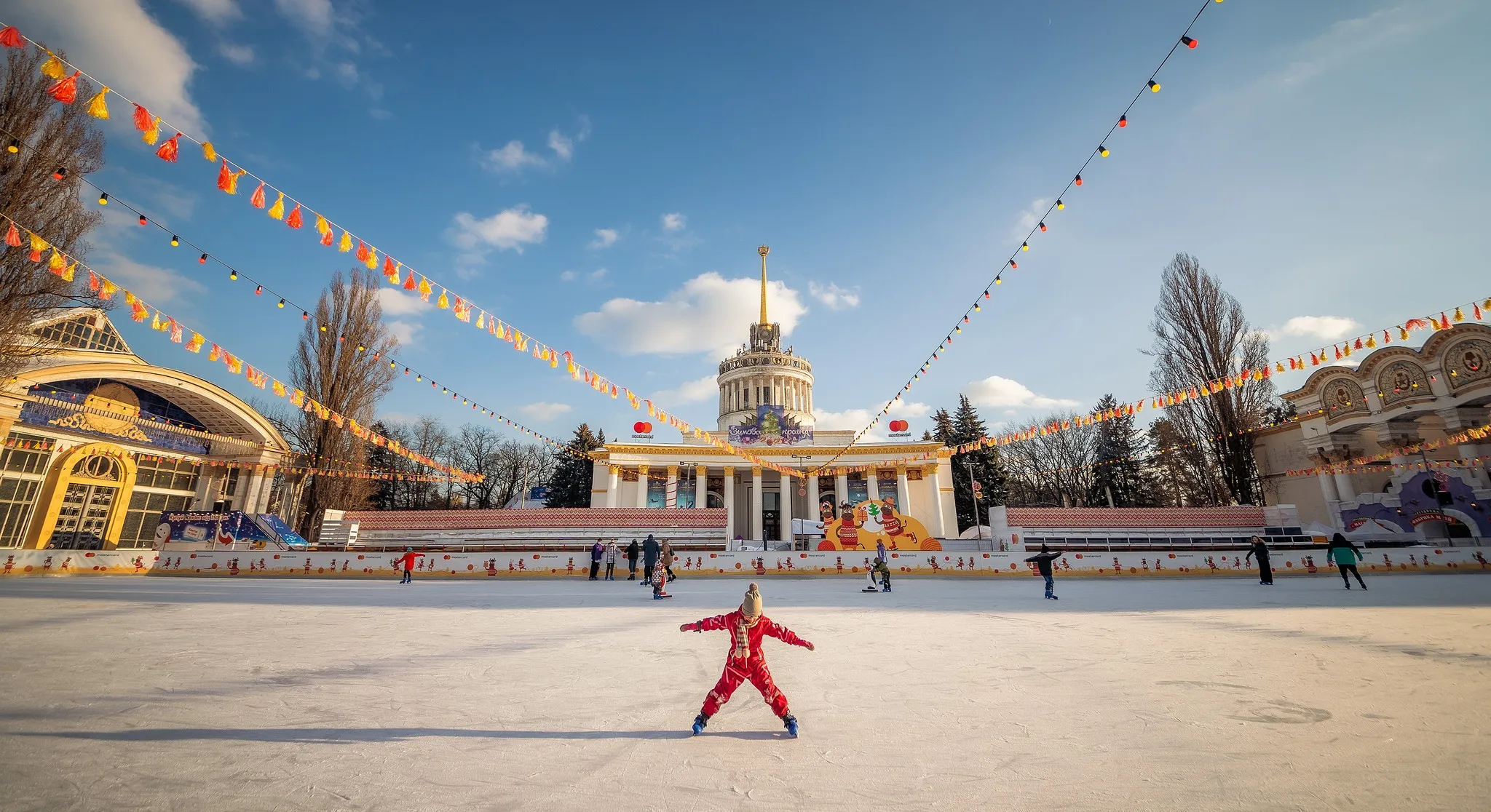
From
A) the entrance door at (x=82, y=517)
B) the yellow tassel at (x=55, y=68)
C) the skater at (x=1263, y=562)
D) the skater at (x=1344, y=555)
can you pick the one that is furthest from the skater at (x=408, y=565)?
the skater at (x=1344, y=555)

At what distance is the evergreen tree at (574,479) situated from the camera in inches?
1967

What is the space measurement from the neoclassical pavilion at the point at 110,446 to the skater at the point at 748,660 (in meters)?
28.3

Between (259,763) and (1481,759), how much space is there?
855 cm

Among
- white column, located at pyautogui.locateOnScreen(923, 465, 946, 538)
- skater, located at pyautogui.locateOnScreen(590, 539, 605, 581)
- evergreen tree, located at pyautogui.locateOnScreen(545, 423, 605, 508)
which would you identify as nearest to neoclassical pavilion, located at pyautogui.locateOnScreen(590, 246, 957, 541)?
white column, located at pyautogui.locateOnScreen(923, 465, 946, 538)

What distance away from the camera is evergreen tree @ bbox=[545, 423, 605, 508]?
49969 millimetres

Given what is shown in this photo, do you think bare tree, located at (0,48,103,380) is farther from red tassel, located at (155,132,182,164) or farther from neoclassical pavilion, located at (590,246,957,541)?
neoclassical pavilion, located at (590,246,957,541)

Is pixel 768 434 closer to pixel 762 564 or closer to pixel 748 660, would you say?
pixel 762 564

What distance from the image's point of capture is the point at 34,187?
47.2 ft

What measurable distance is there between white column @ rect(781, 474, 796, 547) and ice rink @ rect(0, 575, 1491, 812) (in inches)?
1199

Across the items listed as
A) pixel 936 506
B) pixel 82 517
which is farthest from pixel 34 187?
pixel 936 506

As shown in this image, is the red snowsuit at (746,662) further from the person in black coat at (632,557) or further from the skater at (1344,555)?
the skater at (1344,555)

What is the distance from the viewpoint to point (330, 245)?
368 inches

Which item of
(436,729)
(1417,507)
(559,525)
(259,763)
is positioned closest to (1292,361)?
(1417,507)

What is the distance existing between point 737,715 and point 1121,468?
4645cm
